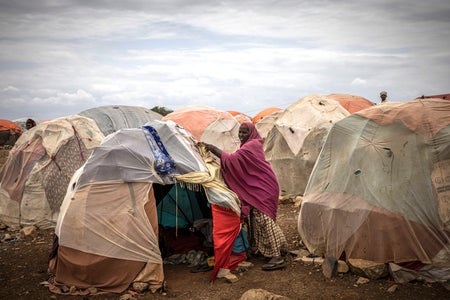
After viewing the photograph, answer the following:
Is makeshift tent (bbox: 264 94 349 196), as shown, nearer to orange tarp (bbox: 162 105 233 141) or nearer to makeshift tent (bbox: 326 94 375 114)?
orange tarp (bbox: 162 105 233 141)

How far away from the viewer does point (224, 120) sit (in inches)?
528

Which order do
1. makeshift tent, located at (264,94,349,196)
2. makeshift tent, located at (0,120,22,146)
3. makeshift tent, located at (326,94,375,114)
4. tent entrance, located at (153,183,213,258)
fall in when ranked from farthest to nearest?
makeshift tent, located at (0,120,22,146), makeshift tent, located at (326,94,375,114), makeshift tent, located at (264,94,349,196), tent entrance, located at (153,183,213,258)

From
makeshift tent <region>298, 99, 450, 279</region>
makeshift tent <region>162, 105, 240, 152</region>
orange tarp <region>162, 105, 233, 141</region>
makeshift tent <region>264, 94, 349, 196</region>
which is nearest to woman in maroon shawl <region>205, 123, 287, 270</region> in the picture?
makeshift tent <region>298, 99, 450, 279</region>

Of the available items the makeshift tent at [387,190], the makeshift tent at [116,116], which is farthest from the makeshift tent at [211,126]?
the makeshift tent at [387,190]

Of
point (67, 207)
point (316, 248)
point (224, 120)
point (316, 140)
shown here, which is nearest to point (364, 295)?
point (316, 248)

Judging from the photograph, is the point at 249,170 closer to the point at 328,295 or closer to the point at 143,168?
the point at 143,168

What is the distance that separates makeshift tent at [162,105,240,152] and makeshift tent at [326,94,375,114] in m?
4.71

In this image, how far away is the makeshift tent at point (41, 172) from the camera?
859 cm

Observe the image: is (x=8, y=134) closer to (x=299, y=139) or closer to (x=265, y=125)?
(x=265, y=125)

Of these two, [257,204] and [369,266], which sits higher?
[257,204]

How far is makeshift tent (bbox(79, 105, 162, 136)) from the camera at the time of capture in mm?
14109

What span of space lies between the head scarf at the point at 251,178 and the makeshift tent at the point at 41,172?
4220 mm

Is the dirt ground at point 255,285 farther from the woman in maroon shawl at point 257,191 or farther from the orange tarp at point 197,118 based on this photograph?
the orange tarp at point 197,118

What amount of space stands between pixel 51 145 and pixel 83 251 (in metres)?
4.21
